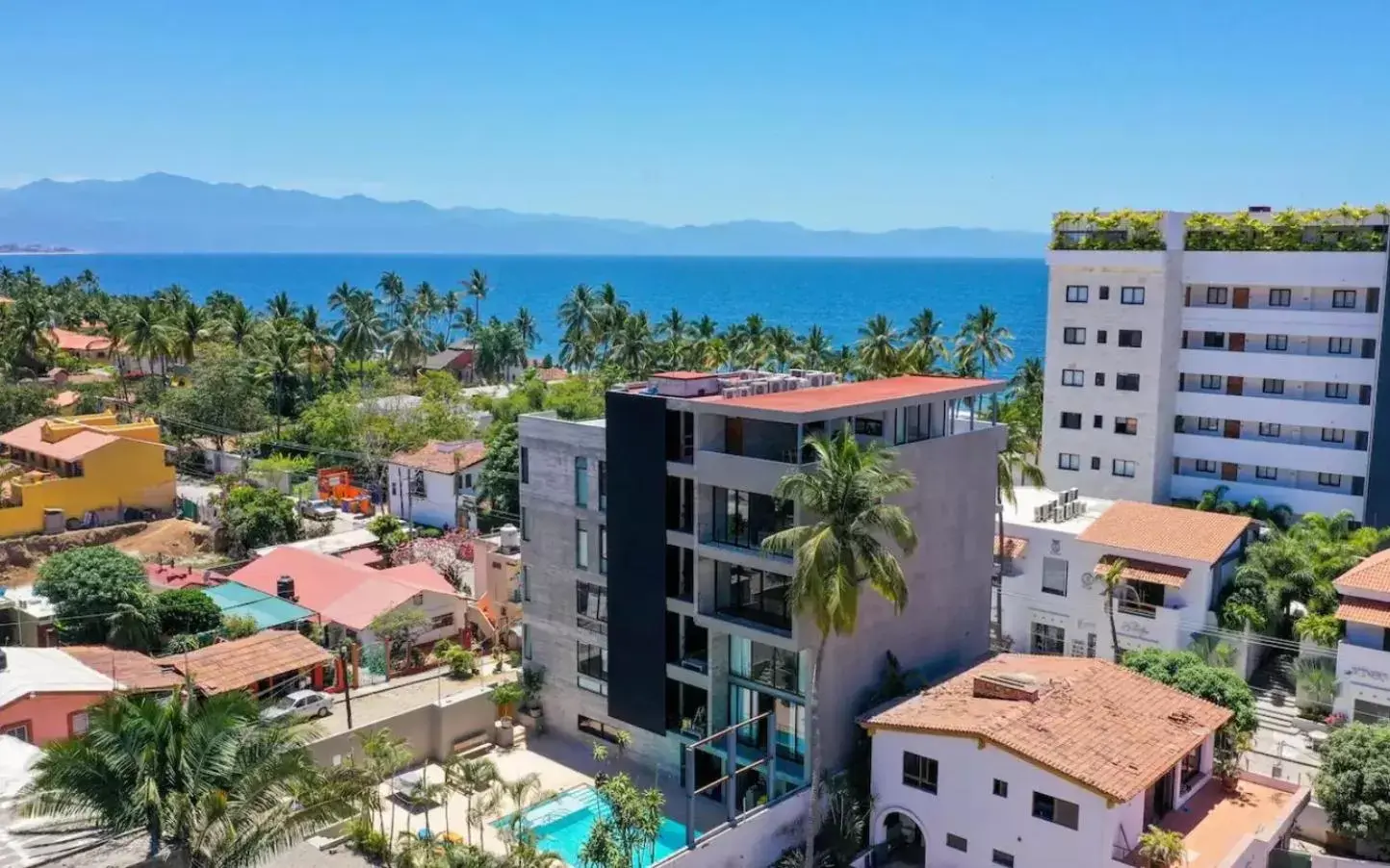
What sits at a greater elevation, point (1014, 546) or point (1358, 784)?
point (1014, 546)

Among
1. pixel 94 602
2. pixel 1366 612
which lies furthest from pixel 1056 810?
pixel 94 602

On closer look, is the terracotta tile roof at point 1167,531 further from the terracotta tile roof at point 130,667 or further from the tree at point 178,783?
the terracotta tile roof at point 130,667

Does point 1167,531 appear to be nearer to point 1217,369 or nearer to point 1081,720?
point 1217,369

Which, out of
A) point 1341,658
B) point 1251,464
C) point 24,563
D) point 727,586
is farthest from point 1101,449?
point 24,563

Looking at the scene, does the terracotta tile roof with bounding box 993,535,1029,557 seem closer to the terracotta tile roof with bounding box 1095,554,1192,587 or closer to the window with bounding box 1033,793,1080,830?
the terracotta tile roof with bounding box 1095,554,1192,587

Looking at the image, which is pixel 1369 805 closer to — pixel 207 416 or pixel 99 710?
pixel 99 710

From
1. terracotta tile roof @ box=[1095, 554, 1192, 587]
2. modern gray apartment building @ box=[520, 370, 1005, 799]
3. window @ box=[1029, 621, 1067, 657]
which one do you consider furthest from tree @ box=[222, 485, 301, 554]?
terracotta tile roof @ box=[1095, 554, 1192, 587]
